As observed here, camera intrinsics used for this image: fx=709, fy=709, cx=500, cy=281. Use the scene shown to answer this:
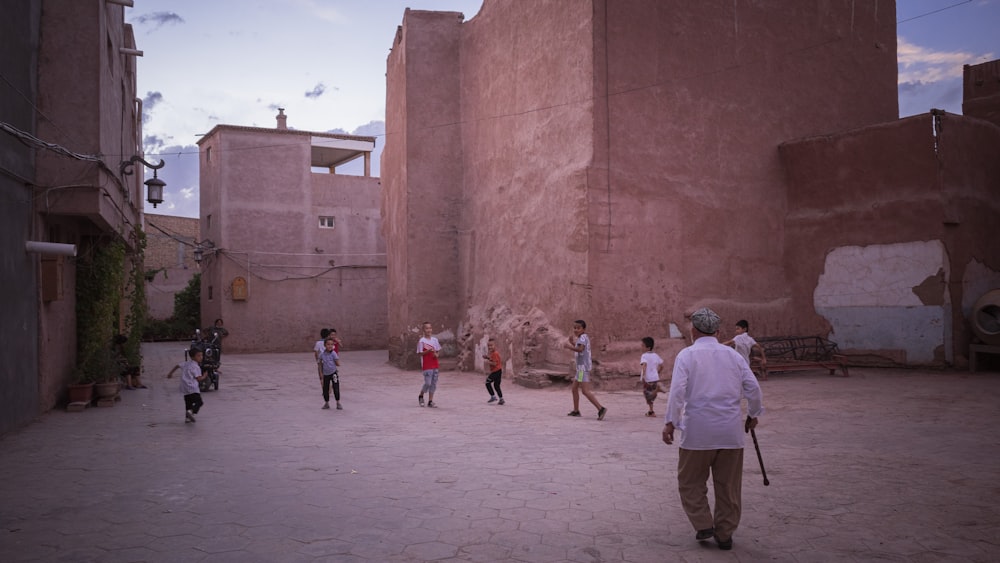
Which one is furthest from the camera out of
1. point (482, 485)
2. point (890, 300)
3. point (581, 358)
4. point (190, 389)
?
point (890, 300)

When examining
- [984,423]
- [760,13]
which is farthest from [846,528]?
[760,13]

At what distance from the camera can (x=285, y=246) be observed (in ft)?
97.2

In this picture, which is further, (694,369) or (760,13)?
(760,13)

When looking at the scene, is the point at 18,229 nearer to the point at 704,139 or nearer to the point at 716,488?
the point at 716,488

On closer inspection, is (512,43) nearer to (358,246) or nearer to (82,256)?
(82,256)

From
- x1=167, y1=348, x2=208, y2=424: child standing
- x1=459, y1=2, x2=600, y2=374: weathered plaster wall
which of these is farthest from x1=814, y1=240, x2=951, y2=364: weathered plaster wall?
x1=167, y1=348, x2=208, y2=424: child standing

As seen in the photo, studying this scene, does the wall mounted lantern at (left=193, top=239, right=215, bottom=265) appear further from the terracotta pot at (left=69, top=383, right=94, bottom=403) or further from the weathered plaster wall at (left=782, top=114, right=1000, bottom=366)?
the weathered plaster wall at (left=782, top=114, right=1000, bottom=366)

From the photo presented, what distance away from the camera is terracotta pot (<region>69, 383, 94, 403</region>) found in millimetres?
12125

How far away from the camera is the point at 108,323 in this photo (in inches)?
546

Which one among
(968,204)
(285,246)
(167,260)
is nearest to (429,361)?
(968,204)

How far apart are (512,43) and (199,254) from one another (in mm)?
16759

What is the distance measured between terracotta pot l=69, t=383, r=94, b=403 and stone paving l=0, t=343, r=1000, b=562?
427mm

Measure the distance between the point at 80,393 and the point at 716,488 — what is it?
11358mm

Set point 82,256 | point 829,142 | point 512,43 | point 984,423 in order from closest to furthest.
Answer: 1. point 984,423
2. point 82,256
3. point 829,142
4. point 512,43
